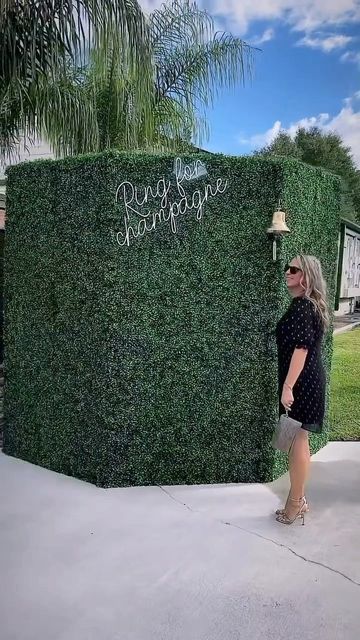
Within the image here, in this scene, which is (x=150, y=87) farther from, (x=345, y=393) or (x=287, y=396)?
(x=345, y=393)

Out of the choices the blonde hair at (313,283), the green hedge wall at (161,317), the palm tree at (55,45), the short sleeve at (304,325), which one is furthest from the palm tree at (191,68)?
the short sleeve at (304,325)

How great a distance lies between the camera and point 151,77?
19.8 feet

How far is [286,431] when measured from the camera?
3365 millimetres

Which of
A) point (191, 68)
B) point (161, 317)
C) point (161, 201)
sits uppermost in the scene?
point (191, 68)

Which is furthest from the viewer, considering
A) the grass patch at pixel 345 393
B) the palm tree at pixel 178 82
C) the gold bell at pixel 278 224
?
the palm tree at pixel 178 82

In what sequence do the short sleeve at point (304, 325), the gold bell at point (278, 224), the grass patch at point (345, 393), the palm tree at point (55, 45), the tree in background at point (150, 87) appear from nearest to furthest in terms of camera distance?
the short sleeve at point (304, 325), the gold bell at point (278, 224), the palm tree at point (55, 45), the grass patch at point (345, 393), the tree in background at point (150, 87)

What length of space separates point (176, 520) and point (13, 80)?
448 centimetres

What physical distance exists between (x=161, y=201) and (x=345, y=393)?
4.63 metres

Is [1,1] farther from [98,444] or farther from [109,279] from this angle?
[98,444]

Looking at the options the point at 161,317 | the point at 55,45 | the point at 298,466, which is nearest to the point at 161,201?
the point at 161,317

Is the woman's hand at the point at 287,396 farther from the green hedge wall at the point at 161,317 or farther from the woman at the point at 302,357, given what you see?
the green hedge wall at the point at 161,317

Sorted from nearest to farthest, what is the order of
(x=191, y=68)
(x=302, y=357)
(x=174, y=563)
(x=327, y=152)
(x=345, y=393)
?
A: 1. (x=174, y=563)
2. (x=302, y=357)
3. (x=345, y=393)
4. (x=191, y=68)
5. (x=327, y=152)

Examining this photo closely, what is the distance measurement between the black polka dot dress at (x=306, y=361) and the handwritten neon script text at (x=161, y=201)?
105 cm

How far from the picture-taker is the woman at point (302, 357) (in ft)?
10.7
